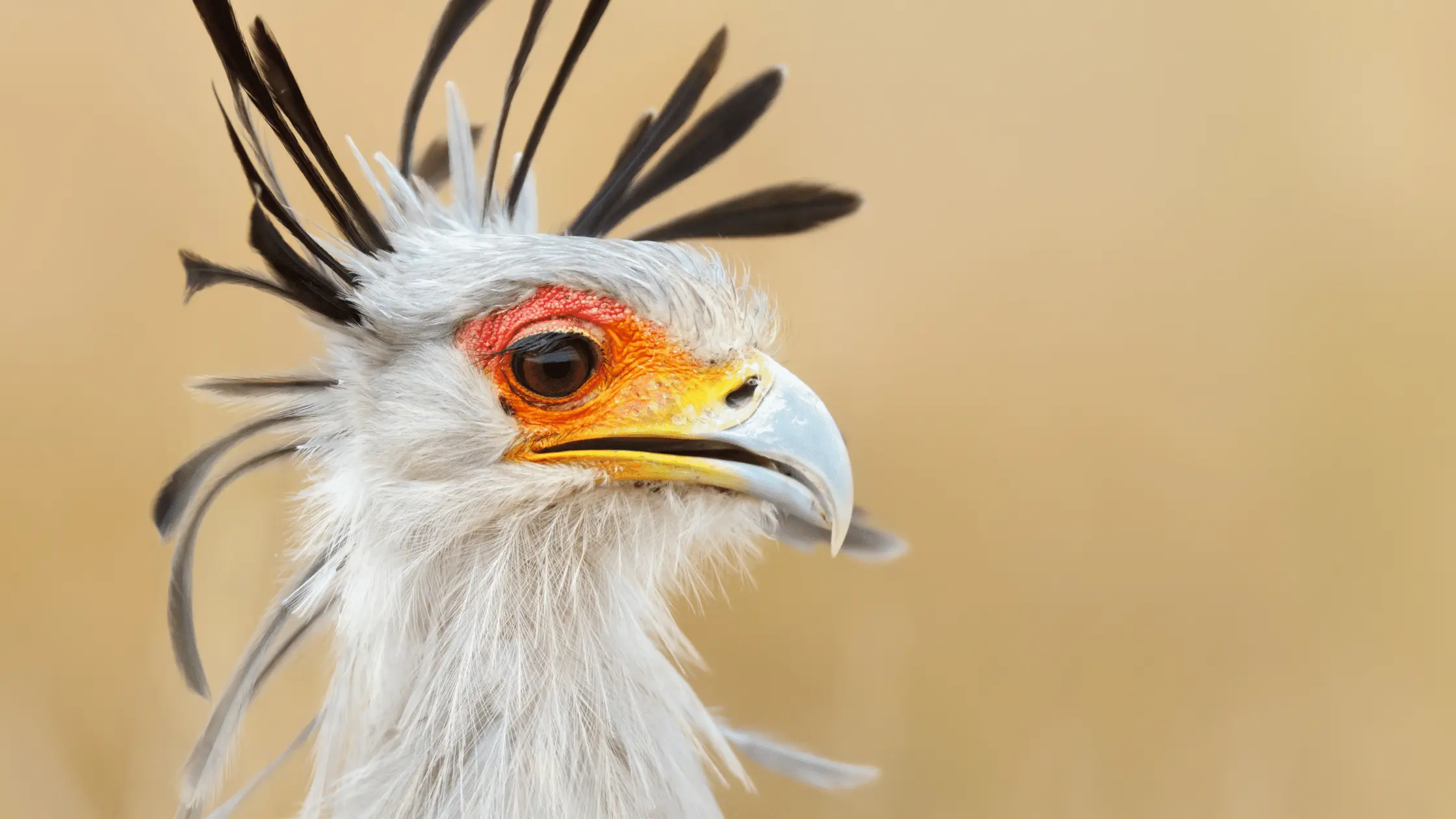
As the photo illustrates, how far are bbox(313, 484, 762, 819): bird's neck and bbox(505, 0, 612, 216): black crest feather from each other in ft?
1.35

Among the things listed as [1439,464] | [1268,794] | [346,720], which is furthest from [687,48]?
[1268,794]

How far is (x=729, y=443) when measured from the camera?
2.21ft

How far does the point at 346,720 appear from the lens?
2.40 ft

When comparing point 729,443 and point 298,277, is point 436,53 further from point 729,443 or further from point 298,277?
point 729,443

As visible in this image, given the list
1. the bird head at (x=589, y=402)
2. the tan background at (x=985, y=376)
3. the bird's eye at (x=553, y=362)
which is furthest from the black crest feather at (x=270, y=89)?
the tan background at (x=985, y=376)

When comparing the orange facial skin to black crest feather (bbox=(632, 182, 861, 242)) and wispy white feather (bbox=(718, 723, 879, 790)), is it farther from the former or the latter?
wispy white feather (bbox=(718, 723, 879, 790))

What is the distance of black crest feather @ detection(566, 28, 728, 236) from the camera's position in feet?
3.05

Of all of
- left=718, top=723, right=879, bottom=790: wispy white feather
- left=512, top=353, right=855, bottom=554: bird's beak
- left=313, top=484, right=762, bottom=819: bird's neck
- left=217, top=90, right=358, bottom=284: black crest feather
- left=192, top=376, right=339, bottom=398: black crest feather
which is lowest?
left=718, top=723, right=879, bottom=790: wispy white feather

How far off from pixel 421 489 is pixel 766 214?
0.54 metres

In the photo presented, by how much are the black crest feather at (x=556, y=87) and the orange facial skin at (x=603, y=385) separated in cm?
26

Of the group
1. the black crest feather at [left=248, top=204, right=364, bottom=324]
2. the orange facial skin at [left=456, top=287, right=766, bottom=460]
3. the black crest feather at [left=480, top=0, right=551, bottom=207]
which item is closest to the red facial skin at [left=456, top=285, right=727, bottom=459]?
the orange facial skin at [left=456, top=287, right=766, bottom=460]

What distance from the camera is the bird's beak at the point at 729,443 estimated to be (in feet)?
2.18

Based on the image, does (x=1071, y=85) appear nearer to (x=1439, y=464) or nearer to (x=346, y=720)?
(x=1439, y=464)

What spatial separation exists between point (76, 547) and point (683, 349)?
1.19 meters
